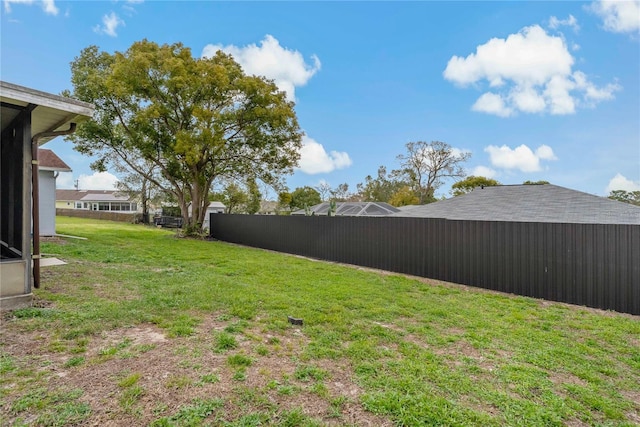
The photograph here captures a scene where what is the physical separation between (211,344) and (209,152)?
12.3 meters

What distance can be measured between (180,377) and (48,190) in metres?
12.6

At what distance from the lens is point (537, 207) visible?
362 inches

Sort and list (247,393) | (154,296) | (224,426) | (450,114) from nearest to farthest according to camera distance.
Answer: (224,426), (247,393), (154,296), (450,114)

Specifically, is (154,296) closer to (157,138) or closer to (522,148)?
(157,138)

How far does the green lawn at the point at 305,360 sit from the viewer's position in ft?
6.69

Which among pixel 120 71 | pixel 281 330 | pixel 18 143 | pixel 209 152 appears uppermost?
pixel 120 71

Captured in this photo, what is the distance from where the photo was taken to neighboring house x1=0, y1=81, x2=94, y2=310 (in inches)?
148

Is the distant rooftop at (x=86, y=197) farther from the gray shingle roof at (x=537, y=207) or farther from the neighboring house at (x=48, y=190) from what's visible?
the gray shingle roof at (x=537, y=207)

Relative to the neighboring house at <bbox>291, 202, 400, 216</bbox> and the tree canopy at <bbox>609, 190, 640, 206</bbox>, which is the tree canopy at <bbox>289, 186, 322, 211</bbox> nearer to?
the neighboring house at <bbox>291, 202, 400, 216</bbox>

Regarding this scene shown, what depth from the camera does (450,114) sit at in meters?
18.3

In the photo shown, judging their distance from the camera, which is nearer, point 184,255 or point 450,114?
point 184,255

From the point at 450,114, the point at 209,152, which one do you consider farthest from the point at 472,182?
the point at 209,152

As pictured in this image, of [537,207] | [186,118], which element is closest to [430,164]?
[537,207]

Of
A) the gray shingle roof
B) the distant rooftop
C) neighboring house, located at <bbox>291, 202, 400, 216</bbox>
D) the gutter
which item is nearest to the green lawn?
the gutter
